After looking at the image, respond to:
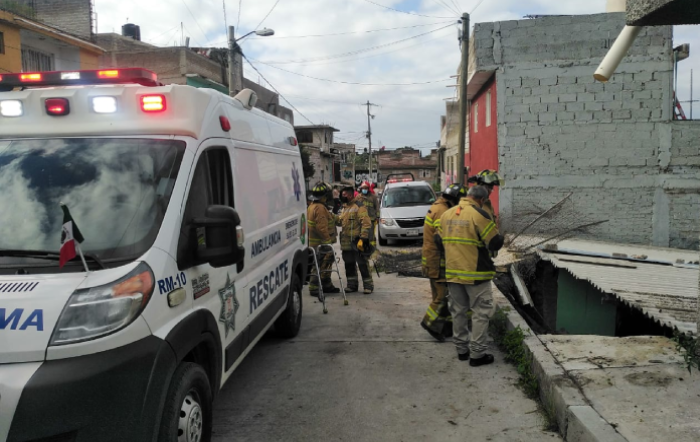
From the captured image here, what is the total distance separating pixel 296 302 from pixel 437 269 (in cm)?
168

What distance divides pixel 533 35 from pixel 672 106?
11.6 ft

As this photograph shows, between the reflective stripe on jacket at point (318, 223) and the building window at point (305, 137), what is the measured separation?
148ft

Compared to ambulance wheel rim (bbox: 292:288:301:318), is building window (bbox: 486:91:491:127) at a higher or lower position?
higher

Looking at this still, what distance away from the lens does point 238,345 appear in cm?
391

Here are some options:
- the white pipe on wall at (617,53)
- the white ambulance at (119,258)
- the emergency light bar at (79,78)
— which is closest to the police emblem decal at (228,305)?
the white ambulance at (119,258)

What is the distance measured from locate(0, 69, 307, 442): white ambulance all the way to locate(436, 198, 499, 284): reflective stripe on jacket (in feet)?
6.86

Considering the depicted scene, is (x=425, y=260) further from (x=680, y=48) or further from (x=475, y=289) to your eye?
(x=680, y=48)

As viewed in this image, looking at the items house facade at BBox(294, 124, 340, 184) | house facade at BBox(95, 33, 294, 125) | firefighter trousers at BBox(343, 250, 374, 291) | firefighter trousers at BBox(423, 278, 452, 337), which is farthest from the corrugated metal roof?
house facade at BBox(294, 124, 340, 184)

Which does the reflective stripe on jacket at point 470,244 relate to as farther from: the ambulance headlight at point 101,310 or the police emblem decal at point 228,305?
the ambulance headlight at point 101,310

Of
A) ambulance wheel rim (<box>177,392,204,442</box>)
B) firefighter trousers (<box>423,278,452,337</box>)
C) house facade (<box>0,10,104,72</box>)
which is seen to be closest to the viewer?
ambulance wheel rim (<box>177,392,204,442</box>)

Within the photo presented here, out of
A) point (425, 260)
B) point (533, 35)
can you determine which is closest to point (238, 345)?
point (425, 260)

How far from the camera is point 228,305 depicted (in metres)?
3.68

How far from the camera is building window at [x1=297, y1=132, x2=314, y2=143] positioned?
53206 mm

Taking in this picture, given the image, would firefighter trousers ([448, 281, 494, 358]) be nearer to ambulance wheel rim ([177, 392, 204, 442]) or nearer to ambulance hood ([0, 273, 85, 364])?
ambulance wheel rim ([177, 392, 204, 442])
